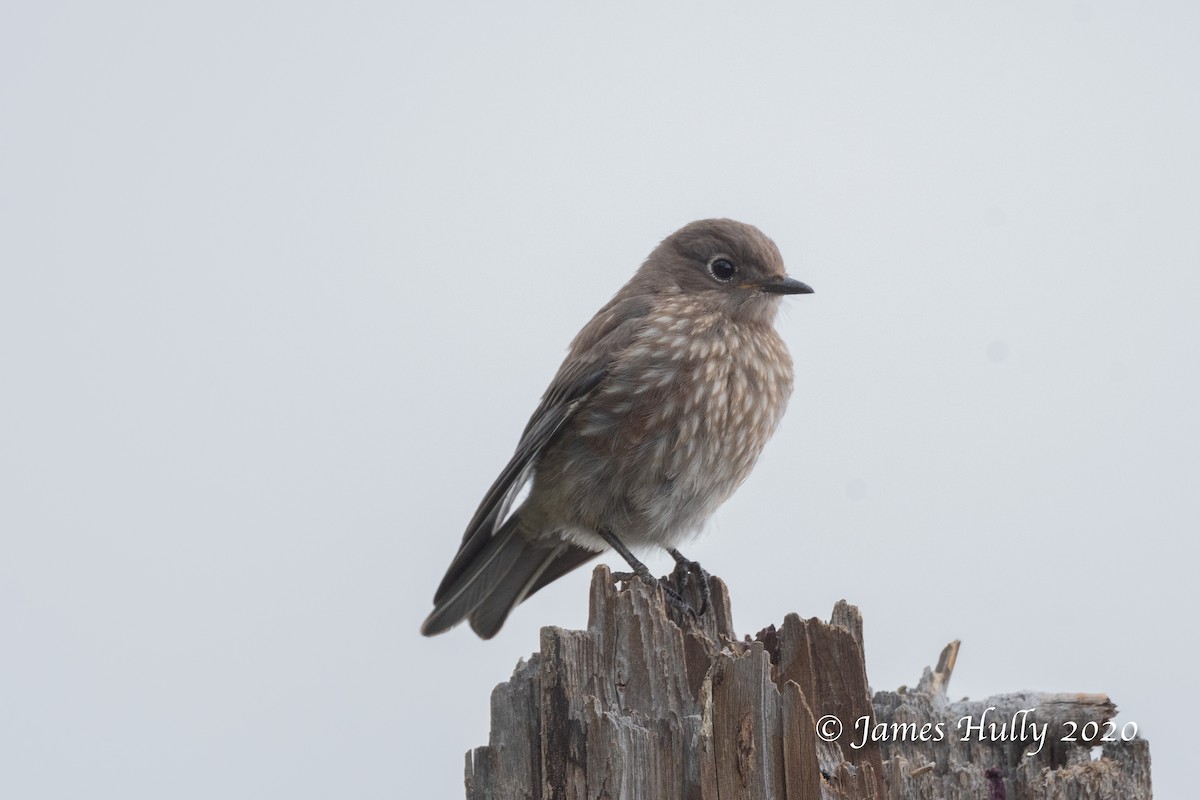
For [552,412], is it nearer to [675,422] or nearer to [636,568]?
[675,422]

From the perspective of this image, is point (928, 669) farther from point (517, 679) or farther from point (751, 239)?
point (751, 239)

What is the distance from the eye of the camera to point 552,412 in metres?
7.53

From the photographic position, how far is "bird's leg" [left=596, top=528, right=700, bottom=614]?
6676 mm

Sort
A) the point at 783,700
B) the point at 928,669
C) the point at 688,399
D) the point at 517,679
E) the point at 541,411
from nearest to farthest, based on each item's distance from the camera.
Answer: the point at 783,700, the point at 517,679, the point at 928,669, the point at 688,399, the point at 541,411

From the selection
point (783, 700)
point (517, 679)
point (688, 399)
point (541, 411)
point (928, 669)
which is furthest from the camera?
point (541, 411)

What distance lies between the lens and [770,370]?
7.72m

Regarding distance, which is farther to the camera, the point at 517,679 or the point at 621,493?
the point at 621,493

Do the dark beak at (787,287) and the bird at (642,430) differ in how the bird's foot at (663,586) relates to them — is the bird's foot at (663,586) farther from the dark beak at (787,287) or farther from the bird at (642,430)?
the dark beak at (787,287)

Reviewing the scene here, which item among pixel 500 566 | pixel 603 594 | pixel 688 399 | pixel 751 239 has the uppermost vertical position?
pixel 751 239

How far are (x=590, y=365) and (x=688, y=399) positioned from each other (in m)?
0.63

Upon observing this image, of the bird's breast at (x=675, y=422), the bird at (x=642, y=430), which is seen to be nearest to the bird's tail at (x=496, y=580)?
the bird at (x=642, y=430)

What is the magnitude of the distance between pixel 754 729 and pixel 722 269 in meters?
3.91

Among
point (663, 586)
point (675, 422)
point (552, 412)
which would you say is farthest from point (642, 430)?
point (663, 586)

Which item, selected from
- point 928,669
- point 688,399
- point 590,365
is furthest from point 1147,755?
point 590,365
